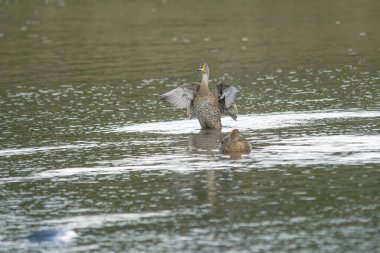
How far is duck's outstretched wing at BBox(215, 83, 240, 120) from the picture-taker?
19.2 metres

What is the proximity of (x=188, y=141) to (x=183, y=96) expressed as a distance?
8.16 ft

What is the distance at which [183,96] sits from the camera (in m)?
19.8

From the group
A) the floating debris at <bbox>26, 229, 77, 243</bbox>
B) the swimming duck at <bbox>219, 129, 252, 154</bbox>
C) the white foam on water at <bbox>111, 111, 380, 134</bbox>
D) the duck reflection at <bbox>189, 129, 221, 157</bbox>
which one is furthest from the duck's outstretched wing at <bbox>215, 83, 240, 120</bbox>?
the floating debris at <bbox>26, 229, 77, 243</bbox>

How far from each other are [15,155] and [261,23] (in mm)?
21386

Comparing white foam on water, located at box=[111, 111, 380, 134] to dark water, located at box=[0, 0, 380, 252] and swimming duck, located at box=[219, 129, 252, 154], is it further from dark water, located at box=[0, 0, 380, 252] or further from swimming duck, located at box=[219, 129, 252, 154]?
swimming duck, located at box=[219, 129, 252, 154]

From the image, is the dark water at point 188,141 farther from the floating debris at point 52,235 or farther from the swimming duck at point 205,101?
the swimming duck at point 205,101

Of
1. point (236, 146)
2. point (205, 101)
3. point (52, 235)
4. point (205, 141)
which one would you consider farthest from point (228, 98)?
point (52, 235)

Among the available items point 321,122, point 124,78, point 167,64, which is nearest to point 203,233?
point 321,122

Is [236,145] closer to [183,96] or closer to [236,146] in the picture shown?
[236,146]

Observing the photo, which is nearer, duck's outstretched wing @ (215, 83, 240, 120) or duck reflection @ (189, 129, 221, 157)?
duck reflection @ (189, 129, 221, 157)

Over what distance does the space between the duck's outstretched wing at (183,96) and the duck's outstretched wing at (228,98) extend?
1.87 ft

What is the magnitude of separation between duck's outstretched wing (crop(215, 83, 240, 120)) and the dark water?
0.91 ft

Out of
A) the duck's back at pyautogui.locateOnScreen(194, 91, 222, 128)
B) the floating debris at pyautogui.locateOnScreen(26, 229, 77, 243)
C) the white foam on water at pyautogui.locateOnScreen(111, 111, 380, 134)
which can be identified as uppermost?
the duck's back at pyautogui.locateOnScreen(194, 91, 222, 128)

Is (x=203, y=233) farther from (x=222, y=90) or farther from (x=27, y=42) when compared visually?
(x=27, y=42)
